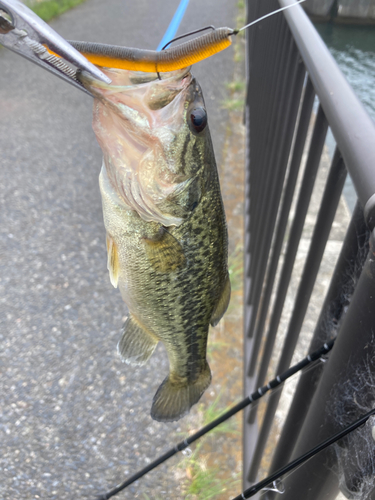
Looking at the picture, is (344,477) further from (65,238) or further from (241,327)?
(65,238)

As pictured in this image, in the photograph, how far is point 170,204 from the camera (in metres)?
0.99

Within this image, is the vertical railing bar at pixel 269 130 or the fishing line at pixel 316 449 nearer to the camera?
the fishing line at pixel 316 449

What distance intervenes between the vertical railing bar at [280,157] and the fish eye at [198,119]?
0.66m

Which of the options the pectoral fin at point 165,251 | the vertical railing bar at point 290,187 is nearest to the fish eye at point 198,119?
the pectoral fin at point 165,251

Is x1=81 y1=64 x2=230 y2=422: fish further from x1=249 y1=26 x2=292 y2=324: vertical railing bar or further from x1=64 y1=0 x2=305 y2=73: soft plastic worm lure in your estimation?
x1=249 y1=26 x2=292 y2=324: vertical railing bar

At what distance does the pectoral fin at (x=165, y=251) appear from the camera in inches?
38.9

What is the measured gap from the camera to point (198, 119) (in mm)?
933

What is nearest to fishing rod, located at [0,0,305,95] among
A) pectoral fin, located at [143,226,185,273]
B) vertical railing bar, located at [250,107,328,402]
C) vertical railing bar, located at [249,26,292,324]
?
pectoral fin, located at [143,226,185,273]

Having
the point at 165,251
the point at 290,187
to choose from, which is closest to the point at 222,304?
the point at 165,251

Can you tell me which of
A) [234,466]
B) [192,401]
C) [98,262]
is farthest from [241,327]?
[192,401]

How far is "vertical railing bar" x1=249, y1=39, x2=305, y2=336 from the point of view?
148 centimetres

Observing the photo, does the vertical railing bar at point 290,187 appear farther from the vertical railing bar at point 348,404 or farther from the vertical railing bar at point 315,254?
the vertical railing bar at point 348,404

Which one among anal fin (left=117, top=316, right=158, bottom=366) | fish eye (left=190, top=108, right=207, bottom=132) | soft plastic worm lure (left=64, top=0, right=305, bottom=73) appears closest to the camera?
soft plastic worm lure (left=64, top=0, right=305, bottom=73)

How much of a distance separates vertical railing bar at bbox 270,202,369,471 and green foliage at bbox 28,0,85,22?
8685 millimetres
